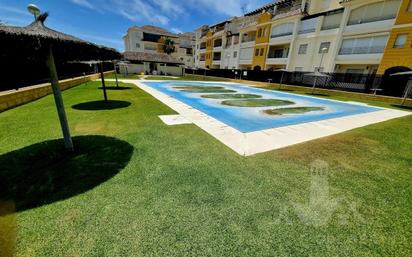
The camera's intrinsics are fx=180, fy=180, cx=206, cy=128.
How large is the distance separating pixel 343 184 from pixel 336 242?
1.60 meters

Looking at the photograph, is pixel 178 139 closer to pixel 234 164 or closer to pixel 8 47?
pixel 234 164

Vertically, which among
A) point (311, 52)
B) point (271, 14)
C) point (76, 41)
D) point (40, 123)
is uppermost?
point (271, 14)

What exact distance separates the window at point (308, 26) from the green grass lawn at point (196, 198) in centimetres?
2558

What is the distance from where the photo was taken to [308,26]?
25000 millimetres

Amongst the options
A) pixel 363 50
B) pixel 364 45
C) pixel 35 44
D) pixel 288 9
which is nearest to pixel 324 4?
pixel 288 9

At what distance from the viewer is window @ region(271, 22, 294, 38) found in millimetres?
27366

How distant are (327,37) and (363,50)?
4.62 metres

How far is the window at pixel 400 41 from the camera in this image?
1703 cm

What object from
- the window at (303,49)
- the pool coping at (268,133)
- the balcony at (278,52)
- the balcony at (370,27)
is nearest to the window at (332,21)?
the balcony at (370,27)

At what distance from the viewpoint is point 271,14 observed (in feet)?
98.1

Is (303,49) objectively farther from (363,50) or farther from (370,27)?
(370,27)

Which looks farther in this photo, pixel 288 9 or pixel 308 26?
pixel 288 9

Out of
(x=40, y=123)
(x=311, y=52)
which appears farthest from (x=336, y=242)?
(x=311, y=52)

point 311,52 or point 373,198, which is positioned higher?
point 311,52
